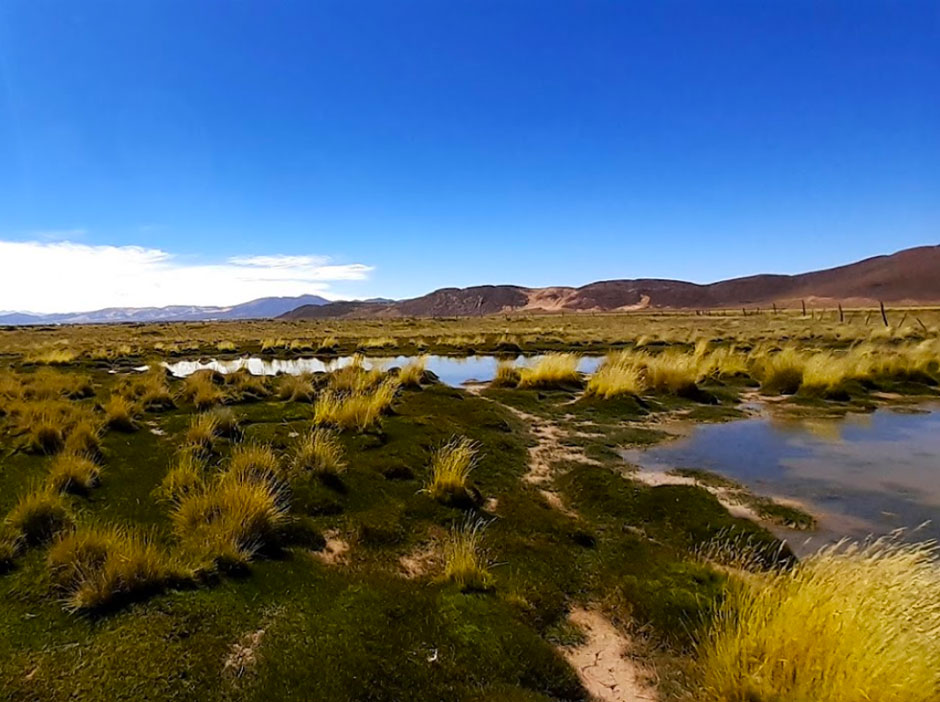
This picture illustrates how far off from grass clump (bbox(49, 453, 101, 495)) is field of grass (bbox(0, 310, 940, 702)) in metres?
0.04

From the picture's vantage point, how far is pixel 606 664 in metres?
4.58

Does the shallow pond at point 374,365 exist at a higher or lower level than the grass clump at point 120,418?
lower

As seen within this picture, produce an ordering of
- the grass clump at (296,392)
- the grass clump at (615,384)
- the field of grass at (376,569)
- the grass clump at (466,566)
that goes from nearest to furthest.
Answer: the field of grass at (376,569) < the grass clump at (466,566) < the grass clump at (296,392) < the grass clump at (615,384)

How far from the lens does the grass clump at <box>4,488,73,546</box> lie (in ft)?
19.7

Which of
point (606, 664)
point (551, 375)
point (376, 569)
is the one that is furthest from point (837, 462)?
point (551, 375)

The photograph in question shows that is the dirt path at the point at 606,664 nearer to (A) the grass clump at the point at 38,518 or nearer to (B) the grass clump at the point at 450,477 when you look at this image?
A: (B) the grass clump at the point at 450,477

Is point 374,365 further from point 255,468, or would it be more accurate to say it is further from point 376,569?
point 376,569

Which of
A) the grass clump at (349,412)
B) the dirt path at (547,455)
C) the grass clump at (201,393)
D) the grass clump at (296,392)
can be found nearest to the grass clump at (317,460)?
the grass clump at (349,412)

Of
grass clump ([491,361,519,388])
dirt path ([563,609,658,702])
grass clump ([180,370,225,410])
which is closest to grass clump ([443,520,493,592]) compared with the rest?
dirt path ([563,609,658,702])

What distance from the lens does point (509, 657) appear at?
4.41 m

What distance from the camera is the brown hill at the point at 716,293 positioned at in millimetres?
115688

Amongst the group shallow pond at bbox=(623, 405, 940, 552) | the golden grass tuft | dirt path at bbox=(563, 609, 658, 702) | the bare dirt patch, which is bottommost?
dirt path at bbox=(563, 609, 658, 702)

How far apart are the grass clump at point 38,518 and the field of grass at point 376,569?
25 millimetres

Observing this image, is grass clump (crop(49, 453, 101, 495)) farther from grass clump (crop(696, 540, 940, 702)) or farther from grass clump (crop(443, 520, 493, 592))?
grass clump (crop(696, 540, 940, 702))
